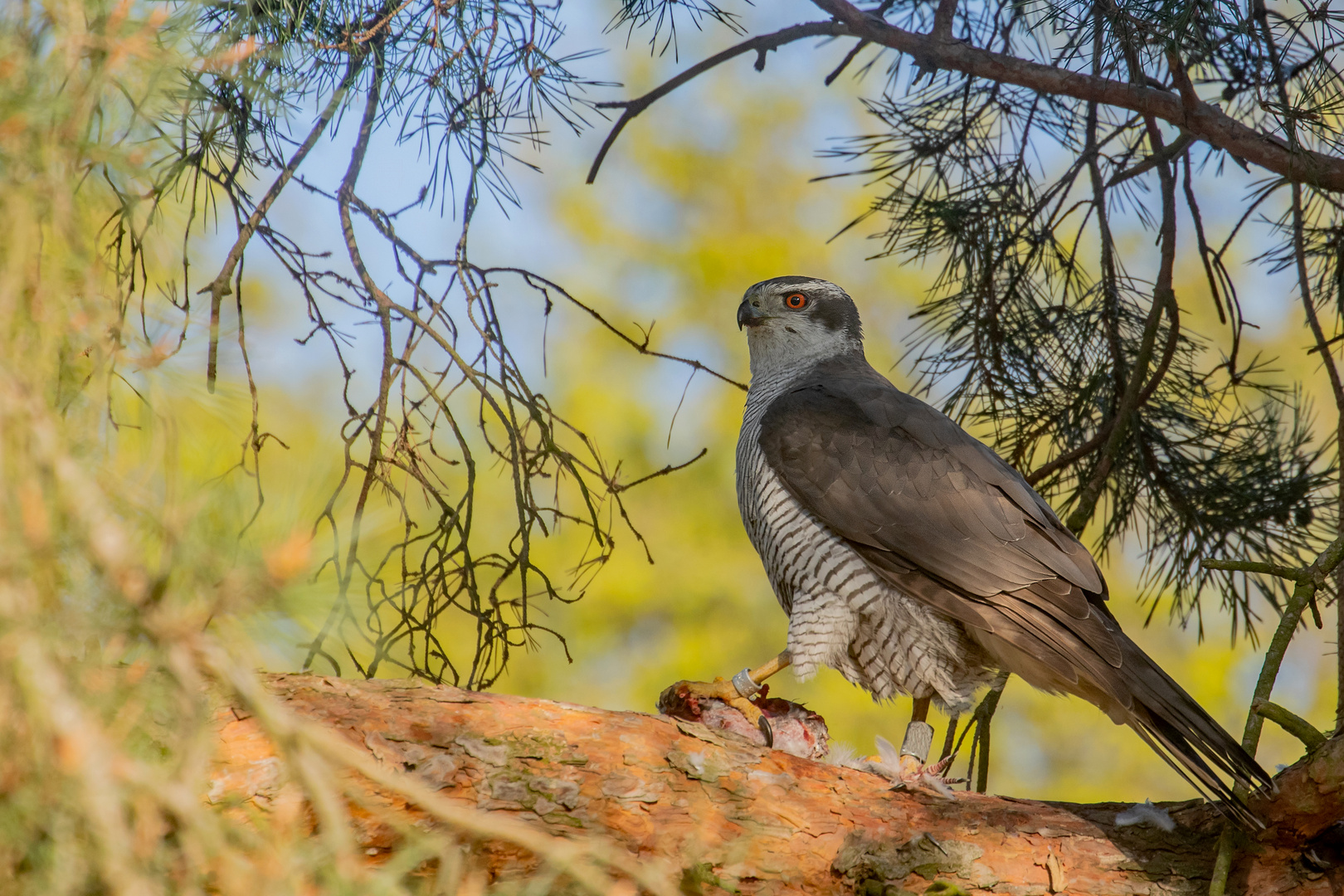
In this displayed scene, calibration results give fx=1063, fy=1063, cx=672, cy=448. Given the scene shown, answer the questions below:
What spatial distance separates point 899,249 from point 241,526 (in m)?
3.23

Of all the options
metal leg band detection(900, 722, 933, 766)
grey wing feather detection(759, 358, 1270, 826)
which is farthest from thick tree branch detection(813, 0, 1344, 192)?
metal leg band detection(900, 722, 933, 766)

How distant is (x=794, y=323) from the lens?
451cm

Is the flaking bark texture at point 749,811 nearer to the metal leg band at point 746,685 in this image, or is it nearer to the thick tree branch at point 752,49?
the metal leg band at point 746,685

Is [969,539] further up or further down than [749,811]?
further up

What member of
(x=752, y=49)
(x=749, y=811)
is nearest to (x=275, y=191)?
(x=752, y=49)

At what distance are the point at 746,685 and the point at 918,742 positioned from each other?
23.2 inches

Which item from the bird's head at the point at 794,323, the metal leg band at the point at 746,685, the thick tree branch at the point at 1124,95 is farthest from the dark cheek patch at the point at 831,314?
the metal leg band at the point at 746,685

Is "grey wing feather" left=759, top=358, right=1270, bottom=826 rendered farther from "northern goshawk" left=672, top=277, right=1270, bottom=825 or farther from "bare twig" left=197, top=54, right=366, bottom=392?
"bare twig" left=197, top=54, right=366, bottom=392

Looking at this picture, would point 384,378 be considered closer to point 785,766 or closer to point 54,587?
point 785,766

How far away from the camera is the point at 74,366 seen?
1163 millimetres

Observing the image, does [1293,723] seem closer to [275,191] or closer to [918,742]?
[918,742]

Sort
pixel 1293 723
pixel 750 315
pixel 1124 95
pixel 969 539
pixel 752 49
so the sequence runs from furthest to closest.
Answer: pixel 750 315 → pixel 969 539 → pixel 752 49 → pixel 1124 95 → pixel 1293 723

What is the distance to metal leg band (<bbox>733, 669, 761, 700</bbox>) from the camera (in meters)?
3.48

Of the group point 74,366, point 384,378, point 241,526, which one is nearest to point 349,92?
point 384,378
